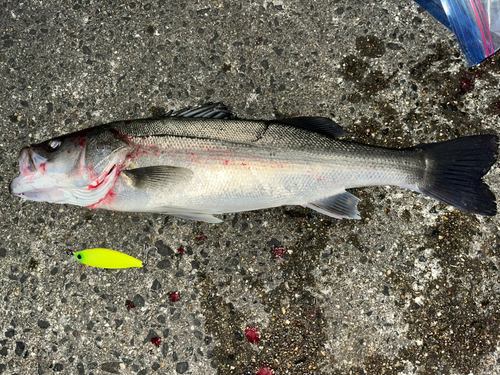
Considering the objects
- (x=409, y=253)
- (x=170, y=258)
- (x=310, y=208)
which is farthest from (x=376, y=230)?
(x=170, y=258)

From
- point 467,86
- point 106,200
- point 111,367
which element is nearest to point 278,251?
point 106,200

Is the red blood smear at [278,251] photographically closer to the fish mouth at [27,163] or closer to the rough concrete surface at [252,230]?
the rough concrete surface at [252,230]

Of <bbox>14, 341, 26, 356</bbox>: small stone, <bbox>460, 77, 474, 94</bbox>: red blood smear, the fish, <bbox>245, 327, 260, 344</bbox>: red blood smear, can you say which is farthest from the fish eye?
<bbox>460, 77, 474, 94</bbox>: red blood smear

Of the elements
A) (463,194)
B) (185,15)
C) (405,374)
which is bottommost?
(405,374)

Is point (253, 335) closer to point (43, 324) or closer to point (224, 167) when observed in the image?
point (224, 167)

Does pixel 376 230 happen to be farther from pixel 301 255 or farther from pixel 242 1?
pixel 242 1

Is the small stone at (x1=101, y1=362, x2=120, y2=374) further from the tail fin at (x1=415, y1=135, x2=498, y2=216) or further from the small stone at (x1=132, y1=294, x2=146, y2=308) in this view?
the tail fin at (x1=415, y1=135, x2=498, y2=216)
